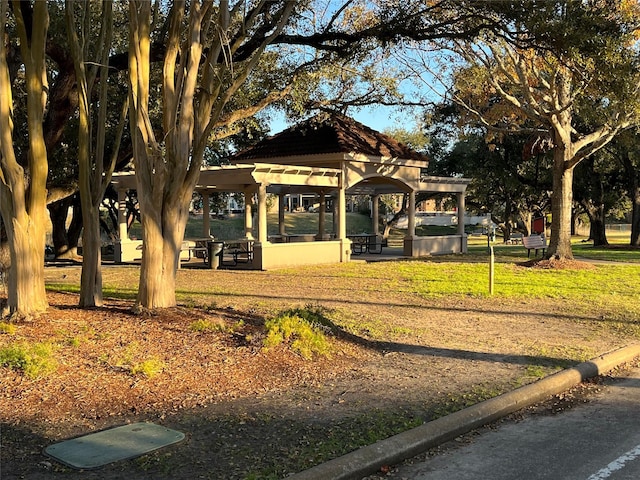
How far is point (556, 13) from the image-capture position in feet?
33.6

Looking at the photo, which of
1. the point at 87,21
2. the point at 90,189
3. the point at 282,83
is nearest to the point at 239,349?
the point at 90,189

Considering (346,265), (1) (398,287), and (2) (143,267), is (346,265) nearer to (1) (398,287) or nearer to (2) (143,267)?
(1) (398,287)

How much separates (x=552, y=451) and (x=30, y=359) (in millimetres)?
4761

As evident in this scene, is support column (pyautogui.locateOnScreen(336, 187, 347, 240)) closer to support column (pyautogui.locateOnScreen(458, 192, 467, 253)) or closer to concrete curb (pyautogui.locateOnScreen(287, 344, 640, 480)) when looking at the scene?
support column (pyautogui.locateOnScreen(458, 192, 467, 253))

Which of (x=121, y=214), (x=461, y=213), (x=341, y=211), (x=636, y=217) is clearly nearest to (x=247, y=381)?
(x=341, y=211)

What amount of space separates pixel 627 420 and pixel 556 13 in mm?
6973

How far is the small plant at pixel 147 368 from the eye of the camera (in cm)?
621

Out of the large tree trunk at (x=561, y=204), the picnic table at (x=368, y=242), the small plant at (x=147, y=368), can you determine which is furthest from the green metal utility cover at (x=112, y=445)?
the picnic table at (x=368, y=242)

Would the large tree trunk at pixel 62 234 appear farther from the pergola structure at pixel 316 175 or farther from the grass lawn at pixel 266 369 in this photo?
the grass lawn at pixel 266 369

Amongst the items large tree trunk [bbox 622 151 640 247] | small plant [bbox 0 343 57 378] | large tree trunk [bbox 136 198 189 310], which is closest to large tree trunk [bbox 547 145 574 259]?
large tree trunk [bbox 622 151 640 247]

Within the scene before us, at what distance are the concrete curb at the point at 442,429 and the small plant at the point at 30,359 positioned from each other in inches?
123

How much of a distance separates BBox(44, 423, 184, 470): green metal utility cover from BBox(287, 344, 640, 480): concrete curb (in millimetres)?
1179

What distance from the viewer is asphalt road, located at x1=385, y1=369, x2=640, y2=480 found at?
177 inches

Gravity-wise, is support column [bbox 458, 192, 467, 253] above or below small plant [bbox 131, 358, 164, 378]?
above
